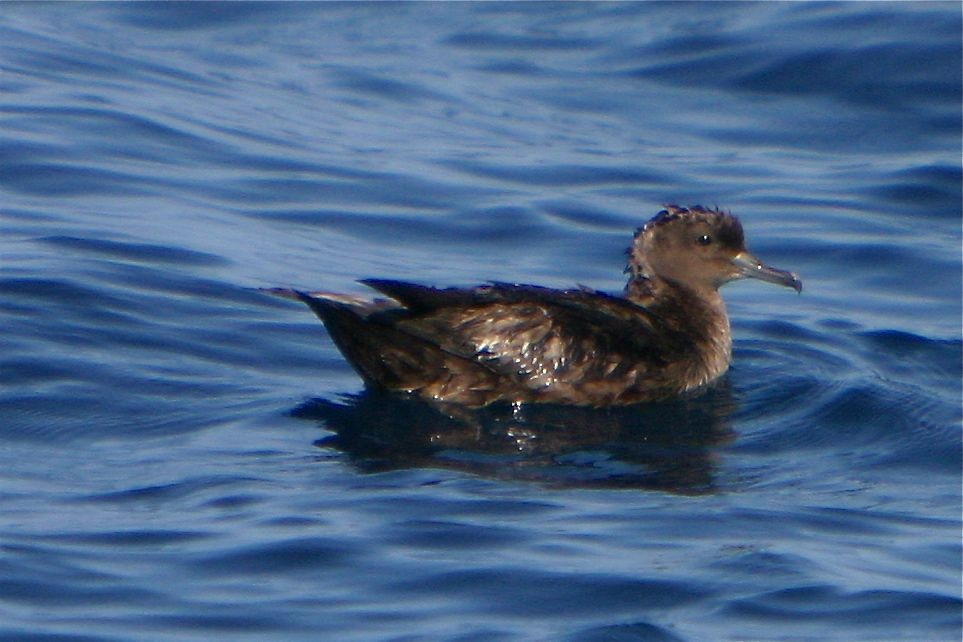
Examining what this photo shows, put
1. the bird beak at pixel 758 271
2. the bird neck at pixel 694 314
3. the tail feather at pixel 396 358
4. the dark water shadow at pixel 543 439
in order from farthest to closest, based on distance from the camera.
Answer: the bird beak at pixel 758 271, the bird neck at pixel 694 314, the tail feather at pixel 396 358, the dark water shadow at pixel 543 439

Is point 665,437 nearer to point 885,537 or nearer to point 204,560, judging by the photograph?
point 885,537

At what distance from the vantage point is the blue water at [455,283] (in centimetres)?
634

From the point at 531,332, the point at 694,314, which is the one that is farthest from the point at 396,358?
the point at 694,314

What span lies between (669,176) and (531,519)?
785cm

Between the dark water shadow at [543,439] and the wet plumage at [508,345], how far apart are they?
0.33 feet

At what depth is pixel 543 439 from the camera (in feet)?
27.4

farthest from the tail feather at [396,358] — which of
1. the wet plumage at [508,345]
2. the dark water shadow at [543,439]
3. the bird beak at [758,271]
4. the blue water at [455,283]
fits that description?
the bird beak at [758,271]

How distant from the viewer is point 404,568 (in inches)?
254

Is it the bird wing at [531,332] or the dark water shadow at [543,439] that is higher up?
the bird wing at [531,332]

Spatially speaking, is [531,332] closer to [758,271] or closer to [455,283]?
[758,271]

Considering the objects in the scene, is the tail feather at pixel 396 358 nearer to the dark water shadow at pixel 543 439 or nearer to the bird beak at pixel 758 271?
the dark water shadow at pixel 543 439

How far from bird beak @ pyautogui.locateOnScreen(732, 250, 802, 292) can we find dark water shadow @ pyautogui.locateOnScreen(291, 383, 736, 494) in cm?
93

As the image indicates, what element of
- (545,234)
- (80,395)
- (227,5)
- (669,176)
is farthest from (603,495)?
(227,5)

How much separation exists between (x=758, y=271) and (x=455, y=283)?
2042 mm
